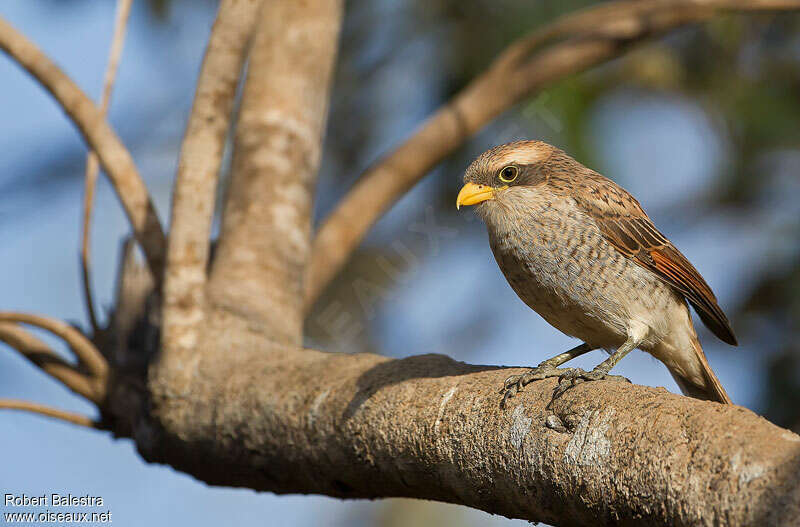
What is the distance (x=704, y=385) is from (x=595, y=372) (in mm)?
980

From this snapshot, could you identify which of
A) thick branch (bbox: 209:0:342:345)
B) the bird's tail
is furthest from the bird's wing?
thick branch (bbox: 209:0:342:345)

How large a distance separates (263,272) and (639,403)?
6.31ft

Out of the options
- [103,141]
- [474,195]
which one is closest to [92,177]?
[103,141]

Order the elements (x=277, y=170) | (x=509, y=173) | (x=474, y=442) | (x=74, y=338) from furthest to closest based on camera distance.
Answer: (x=277, y=170), (x=509, y=173), (x=74, y=338), (x=474, y=442)

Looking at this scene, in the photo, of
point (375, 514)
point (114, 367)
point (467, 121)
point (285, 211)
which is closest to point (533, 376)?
point (285, 211)

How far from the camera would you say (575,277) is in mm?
3363

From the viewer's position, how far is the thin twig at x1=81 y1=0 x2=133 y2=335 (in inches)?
152

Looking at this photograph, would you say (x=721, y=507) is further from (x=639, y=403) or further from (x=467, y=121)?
(x=467, y=121)

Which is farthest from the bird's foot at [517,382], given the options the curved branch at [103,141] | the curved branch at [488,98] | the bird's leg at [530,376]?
the curved branch at [488,98]

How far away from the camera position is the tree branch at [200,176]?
11.1 feet

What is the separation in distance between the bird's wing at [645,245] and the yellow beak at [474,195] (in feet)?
1.12

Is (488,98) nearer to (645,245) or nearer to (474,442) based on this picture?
(645,245)

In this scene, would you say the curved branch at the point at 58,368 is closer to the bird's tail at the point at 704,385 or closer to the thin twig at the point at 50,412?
the thin twig at the point at 50,412

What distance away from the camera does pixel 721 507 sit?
183 cm
